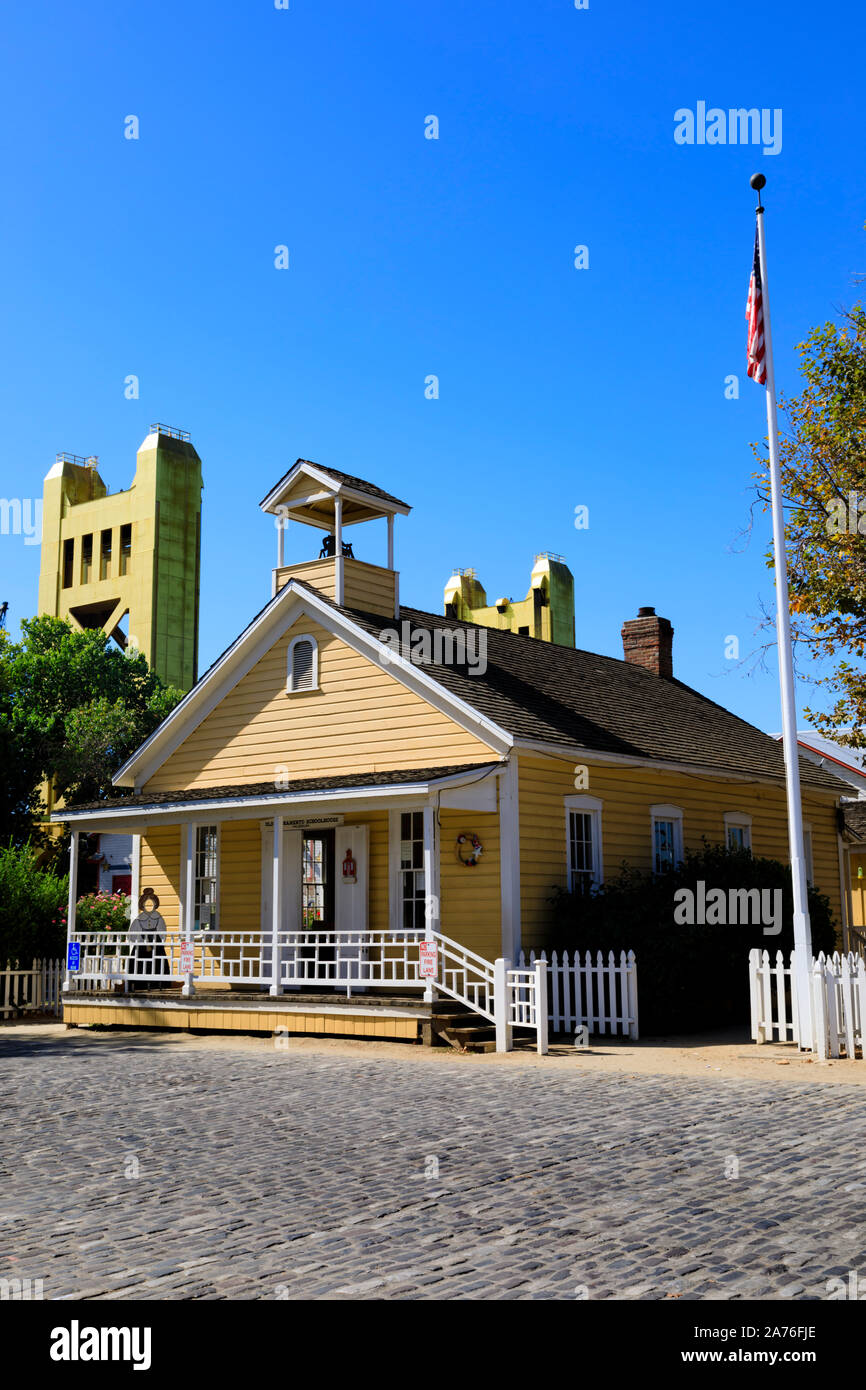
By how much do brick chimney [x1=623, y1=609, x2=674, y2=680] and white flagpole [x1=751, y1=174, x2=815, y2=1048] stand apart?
1506 cm

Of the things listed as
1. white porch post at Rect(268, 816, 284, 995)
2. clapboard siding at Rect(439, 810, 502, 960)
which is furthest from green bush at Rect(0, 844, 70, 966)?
clapboard siding at Rect(439, 810, 502, 960)

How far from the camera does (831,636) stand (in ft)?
74.6

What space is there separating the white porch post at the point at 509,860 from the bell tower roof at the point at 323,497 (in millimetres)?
5872

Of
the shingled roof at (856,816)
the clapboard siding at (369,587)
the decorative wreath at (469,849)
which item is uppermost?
the clapboard siding at (369,587)

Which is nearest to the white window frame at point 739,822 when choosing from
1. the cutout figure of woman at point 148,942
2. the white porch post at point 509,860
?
the white porch post at point 509,860

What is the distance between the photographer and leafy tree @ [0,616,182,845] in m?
41.2

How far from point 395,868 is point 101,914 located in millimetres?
10494

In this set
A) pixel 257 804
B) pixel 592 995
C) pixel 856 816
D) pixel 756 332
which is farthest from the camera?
pixel 856 816

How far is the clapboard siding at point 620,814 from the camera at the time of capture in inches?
769

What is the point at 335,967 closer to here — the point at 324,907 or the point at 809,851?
the point at 324,907

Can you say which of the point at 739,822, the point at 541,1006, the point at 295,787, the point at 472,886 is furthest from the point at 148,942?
the point at 739,822

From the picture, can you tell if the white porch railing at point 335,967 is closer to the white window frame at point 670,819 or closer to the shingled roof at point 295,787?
the shingled roof at point 295,787

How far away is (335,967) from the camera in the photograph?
2075cm

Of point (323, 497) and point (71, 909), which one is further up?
point (323, 497)
